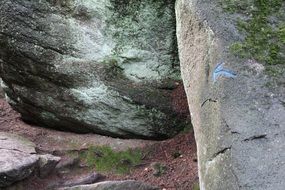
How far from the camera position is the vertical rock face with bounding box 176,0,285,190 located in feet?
11.5

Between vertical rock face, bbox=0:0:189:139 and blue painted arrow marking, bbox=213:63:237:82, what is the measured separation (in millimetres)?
1812

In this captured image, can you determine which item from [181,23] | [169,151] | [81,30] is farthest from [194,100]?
[81,30]

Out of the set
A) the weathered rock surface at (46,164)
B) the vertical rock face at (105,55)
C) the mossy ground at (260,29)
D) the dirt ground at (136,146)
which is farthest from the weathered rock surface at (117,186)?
the mossy ground at (260,29)

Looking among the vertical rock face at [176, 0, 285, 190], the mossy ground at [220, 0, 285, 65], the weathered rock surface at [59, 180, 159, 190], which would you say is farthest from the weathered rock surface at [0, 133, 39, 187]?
the mossy ground at [220, 0, 285, 65]

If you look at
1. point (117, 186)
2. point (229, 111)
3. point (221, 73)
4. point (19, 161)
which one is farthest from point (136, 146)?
point (229, 111)

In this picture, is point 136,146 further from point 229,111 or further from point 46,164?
point 229,111

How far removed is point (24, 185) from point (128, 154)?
113cm

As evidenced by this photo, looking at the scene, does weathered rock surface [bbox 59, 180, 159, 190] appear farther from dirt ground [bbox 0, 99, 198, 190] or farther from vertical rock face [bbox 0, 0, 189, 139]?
vertical rock face [bbox 0, 0, 189, 139]

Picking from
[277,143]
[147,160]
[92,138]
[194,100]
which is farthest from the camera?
[92,138]

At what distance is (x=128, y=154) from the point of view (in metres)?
5.83

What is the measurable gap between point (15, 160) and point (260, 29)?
2.61m

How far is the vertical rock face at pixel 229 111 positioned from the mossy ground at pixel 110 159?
1.57 m

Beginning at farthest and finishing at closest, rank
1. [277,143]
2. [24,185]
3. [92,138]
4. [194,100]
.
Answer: [92,138] → [24,185] → [194,100] → [277,143]

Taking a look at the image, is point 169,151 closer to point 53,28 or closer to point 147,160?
point 147,160
